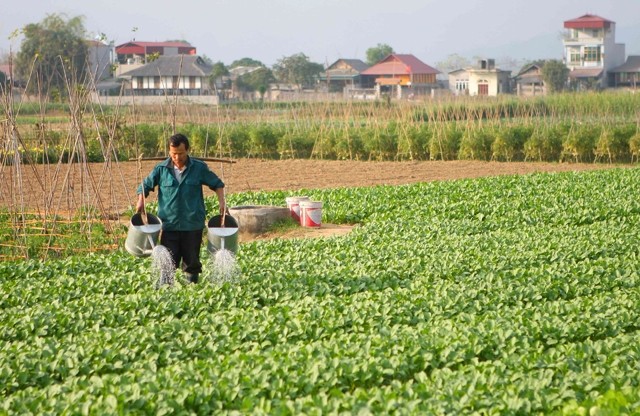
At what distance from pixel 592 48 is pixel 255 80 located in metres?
31.5

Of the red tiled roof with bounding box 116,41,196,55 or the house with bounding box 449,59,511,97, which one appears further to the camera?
the red tiled roof with bounding box 116,41,196,55

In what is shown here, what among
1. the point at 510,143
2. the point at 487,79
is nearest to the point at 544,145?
the point at 510,143

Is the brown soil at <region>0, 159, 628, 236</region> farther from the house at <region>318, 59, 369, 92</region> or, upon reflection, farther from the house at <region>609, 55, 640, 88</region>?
the house at <region>318, 59, 369, 92</region>

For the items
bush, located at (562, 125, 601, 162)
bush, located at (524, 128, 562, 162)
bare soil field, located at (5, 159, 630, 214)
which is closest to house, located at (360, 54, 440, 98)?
bush, located at (524, 128, 562, 162)

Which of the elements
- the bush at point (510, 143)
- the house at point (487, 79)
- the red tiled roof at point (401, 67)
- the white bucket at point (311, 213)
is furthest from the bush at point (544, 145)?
the red tiled roof at point (401, 67)

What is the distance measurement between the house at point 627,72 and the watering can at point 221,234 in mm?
83175

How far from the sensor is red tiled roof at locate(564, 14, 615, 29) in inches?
3536

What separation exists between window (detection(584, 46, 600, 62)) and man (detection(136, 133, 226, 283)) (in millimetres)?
84818

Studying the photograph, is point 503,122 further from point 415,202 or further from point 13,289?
point 13,289

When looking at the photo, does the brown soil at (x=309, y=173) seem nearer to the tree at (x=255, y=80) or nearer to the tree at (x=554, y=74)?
the tree at (x=554, y=74)

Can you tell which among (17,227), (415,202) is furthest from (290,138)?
(17,227)

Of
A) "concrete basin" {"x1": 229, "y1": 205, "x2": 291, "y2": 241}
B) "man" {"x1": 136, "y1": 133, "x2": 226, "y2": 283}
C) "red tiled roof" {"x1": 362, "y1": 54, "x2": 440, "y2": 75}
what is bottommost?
"concrete basin" {"x1": 229, "y1": 205, "x2": 291, "y2": 241}

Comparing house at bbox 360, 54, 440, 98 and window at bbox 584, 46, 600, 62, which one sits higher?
window at bbox 584, 46, 600, 62

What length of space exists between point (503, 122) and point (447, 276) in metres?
22.3
